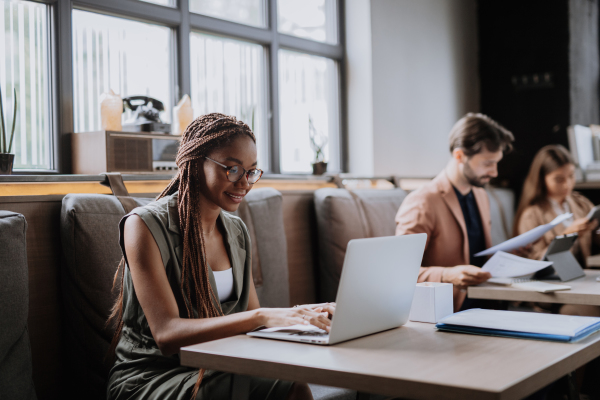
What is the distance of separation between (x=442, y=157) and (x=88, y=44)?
2.98 m

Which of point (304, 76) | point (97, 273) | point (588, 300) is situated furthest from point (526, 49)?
point (97, 273)

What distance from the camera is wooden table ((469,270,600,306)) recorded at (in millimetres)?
1891

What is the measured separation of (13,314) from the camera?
1.66 meters

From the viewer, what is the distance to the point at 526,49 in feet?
16.3

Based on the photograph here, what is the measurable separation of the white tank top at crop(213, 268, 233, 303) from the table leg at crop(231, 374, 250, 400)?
477mm

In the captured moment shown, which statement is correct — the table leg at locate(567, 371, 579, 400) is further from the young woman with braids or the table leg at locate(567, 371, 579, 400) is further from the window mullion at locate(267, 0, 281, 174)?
the window mullion at locate(267, 0, 281, 174)

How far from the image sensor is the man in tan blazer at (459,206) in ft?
8.40

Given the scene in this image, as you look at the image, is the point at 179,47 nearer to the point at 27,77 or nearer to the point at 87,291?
the point at 27,77

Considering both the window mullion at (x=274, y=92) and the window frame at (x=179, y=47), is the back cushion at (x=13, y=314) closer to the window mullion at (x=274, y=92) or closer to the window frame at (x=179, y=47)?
the window frame at (x=179, y=47)

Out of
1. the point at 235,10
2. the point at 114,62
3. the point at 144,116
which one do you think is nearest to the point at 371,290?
the point at 144,116

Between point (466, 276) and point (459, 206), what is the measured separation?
57cm

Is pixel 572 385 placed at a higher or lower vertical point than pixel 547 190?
lower

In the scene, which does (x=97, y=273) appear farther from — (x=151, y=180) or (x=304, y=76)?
(x=304, y=76)

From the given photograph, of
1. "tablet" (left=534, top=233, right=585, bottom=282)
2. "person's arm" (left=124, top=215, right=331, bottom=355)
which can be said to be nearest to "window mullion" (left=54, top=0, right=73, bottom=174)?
"person's arm" (left=124, top=215, right=331, bottom=355)
